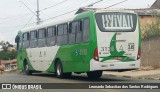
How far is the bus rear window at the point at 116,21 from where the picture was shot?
20.8m

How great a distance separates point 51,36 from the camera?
2591 centimetres

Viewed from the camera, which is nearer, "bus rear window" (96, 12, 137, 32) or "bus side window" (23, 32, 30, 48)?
"bus rear window" (96, 12, 137, 32)

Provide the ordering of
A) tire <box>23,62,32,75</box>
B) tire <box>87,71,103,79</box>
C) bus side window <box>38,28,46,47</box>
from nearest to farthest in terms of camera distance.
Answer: tire <box>87,71,103,79</box>
bus side window <box>38,28,46,47</box>
tire <box>23,62,32,75</box>

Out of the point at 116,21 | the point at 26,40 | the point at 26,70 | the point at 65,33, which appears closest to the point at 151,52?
the point at 26,40

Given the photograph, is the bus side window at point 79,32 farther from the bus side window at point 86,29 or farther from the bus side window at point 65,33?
the bus side window at point 65,33

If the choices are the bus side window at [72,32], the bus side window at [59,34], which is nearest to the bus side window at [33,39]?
the bus side window at [59,34]

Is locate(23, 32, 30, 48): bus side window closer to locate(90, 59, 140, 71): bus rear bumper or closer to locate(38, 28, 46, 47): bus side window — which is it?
locate(38, 28, 46, 47): bus side window

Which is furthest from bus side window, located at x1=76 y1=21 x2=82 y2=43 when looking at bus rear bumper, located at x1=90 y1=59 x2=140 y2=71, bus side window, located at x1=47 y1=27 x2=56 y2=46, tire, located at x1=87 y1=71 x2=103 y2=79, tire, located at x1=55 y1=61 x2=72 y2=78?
bus side window, located at x1=47 y1=27 x2=56 y2=46

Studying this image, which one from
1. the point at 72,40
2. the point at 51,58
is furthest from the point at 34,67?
the point at 72,40

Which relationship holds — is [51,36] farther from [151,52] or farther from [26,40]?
[151,52]

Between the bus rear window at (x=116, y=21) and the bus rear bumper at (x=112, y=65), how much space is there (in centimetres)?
151

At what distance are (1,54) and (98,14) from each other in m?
84.8

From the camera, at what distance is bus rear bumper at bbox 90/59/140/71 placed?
2058 centimetres

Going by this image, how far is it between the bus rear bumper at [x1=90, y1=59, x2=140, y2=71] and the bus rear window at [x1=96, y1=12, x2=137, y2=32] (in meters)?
1.51
